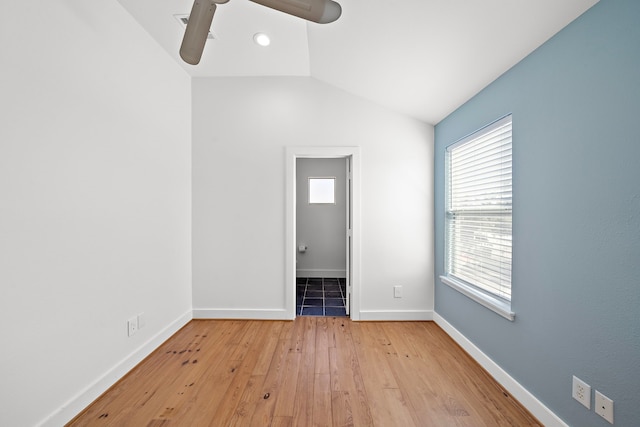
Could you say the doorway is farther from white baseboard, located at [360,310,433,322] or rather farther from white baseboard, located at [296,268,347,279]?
white baseboard, located at [360,310,433,322]

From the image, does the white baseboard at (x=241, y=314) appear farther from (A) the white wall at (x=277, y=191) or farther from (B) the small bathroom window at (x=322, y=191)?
(B) the small bathroom window at (x=322, y=191)

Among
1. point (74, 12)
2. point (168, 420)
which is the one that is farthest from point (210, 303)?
point (74, 12)

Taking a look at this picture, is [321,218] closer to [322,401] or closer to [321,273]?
[321,273]

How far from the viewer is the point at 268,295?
298cm

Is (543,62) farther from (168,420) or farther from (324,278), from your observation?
(324,278)

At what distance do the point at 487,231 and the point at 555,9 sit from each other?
1389 mm

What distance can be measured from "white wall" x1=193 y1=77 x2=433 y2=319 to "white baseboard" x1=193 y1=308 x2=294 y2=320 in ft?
0.04

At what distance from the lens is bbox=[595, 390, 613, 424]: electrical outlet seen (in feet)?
3.88

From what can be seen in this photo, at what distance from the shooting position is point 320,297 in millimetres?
3834

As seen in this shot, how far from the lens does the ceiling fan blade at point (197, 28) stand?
115 cm

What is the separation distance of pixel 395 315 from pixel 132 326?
8.01 ft

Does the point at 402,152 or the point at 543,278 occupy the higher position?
the point at 402,152

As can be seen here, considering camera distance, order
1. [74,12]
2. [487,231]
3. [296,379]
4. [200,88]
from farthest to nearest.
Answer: [200,88]
[487,231]
[296,379]
[74,12]

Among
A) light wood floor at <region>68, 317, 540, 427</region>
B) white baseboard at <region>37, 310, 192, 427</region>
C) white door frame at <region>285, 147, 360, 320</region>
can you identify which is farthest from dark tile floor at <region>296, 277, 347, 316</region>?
white baseboard at <region>37, 310, 192, 427</region>
